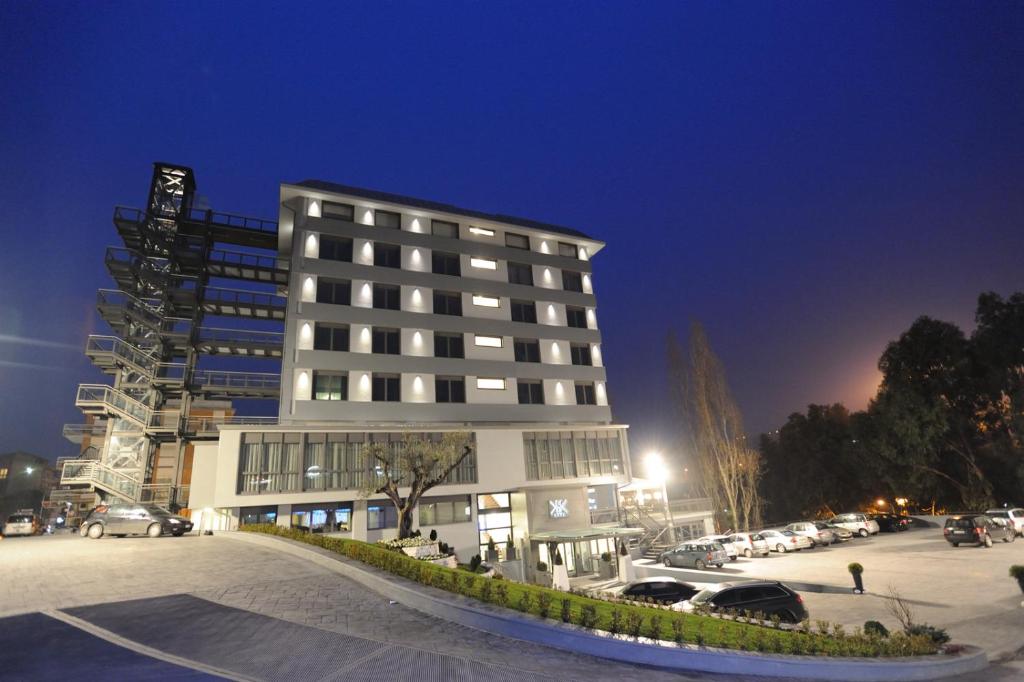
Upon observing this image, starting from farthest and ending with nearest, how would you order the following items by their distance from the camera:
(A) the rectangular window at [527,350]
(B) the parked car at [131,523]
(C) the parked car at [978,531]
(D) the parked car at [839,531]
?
1. (A) the rectangular window at [527,350]
2. (D) the parked car at [839,531]
3. (C) the parked car at [978,531]
4. (B) the parked car at [131,523]

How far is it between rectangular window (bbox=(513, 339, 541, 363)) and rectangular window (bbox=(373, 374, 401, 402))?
953 centimetres

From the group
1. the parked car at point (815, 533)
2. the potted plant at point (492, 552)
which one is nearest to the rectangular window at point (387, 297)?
the potted plant at point (492, 552)

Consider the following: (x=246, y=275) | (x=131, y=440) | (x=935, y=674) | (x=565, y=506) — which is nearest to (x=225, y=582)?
(x=935, y=674)

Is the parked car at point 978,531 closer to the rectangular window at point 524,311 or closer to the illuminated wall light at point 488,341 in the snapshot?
the rectangular window at point 524,311

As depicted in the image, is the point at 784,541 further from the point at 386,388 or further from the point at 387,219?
the point at 387,219

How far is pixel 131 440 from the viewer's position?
120 feet

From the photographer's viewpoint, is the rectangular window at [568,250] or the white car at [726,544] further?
the rectangular window at [568,250]

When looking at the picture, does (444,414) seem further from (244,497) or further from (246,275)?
(246,275)

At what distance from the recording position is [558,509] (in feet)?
116

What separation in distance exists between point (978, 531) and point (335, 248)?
43249 mm

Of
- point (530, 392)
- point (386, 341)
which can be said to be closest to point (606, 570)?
point (530, 392)

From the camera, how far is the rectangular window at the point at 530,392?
3822 cm

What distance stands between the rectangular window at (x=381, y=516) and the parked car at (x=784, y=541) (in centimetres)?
2484

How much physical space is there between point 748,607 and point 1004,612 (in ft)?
28.3
